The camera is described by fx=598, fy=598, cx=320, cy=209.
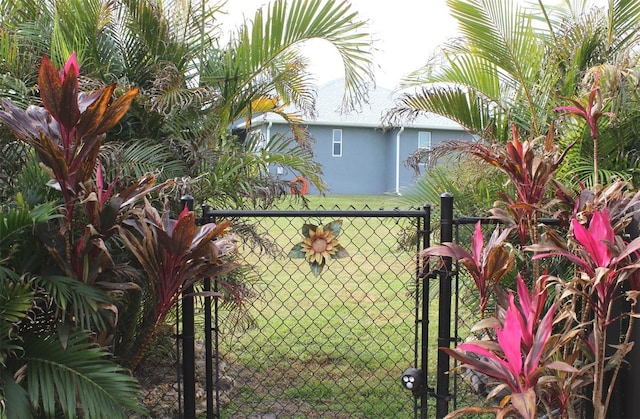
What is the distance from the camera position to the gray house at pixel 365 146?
22688 mm

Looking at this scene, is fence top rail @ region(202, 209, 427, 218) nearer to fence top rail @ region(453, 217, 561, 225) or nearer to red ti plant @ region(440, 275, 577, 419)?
fence top rail @ region(453, 217, 561, 225)

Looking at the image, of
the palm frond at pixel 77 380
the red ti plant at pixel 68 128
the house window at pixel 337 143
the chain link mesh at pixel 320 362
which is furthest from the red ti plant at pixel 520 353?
the house window at pixel 337 143

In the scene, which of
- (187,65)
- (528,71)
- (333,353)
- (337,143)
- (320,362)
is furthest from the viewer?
(337,143)

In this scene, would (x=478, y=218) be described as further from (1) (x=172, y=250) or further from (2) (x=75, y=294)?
(2) (x=75, y=294)

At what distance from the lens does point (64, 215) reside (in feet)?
8.08

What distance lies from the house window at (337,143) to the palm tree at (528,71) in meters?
18.0

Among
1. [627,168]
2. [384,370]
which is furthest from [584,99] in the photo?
[384,370]

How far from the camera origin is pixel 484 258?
2.56m

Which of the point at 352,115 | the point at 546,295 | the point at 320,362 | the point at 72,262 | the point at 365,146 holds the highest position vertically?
the point at 352,115

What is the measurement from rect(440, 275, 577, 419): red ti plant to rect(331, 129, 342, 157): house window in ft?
68.9

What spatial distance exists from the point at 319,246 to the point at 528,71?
105 inches

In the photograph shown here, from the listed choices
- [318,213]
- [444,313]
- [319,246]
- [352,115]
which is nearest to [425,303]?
[444,313]

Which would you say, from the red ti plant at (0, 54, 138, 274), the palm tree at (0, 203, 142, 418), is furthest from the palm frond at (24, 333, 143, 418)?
the red ti plant at (0, 54, 138, 274)

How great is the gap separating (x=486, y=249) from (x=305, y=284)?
5313mm
